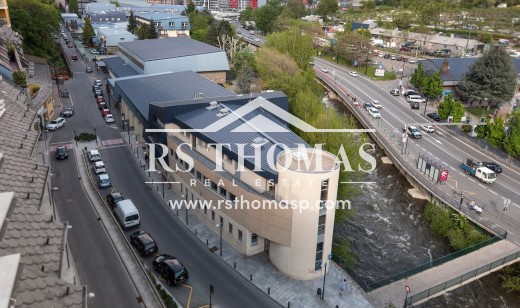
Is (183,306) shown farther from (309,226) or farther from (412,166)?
(412,166)

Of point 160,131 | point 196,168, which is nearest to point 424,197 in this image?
point 196,168

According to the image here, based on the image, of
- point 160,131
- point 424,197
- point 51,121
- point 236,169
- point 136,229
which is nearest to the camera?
point 236,169

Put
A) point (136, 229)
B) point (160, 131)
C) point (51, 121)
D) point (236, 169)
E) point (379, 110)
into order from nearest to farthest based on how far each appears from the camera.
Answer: point (236, 169) < point (136, 229) < point (160, 131) < point (51, 121) < point (379, 110)

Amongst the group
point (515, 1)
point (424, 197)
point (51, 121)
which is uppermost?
point (515, 1)

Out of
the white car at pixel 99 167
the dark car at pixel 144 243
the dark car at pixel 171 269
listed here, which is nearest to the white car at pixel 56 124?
the white car at pixel 99 167

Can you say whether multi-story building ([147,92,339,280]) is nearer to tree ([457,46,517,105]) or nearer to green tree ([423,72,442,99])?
green tree ([423,72,442,99])

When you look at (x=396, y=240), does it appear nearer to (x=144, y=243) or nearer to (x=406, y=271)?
(x=406, y=271)

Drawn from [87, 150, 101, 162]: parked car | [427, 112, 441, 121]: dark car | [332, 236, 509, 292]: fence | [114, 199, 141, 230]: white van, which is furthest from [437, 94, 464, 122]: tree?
[87, 150, 101, 162]: parked car

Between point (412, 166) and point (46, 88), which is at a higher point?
point (46, 88)
